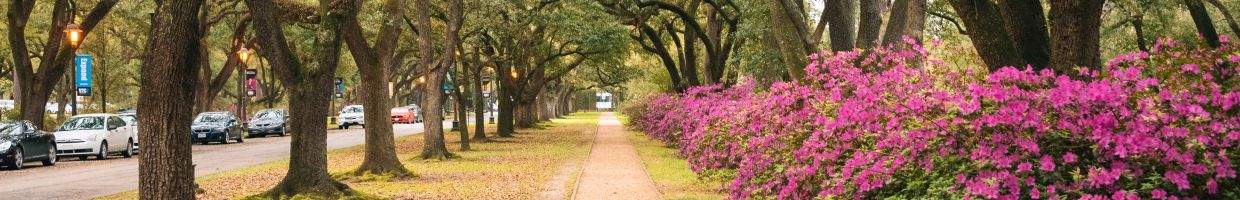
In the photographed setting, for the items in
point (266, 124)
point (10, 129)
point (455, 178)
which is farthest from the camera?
point (266, 124)

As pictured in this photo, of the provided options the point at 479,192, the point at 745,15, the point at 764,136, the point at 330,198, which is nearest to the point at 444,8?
the point at 745,15

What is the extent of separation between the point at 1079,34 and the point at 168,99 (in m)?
6.55

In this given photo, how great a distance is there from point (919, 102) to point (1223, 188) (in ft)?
5.70

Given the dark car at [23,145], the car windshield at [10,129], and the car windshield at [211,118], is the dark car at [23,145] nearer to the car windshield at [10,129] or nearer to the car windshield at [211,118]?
the car windshield at [10,129]

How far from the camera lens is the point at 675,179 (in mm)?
17719

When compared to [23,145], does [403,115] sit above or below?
above

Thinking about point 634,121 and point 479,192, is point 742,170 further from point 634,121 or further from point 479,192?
point 634,121

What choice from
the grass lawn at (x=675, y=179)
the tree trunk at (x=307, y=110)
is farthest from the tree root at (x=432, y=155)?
the tree trunk at (x=307, y=110)

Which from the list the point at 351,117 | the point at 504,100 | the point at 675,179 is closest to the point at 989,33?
the point at 675,179

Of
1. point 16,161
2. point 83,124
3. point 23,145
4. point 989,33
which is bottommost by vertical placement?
point 16,161

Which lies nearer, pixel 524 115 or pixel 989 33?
pixel 989 33

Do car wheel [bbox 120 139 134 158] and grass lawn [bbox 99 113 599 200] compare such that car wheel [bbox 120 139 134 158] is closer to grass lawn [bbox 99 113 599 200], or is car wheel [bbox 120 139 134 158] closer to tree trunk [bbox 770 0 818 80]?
grass lawn [bbox 99 113 599 200]

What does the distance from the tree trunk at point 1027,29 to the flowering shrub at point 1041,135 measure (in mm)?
853

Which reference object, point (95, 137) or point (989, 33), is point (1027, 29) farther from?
point (95, 137)
